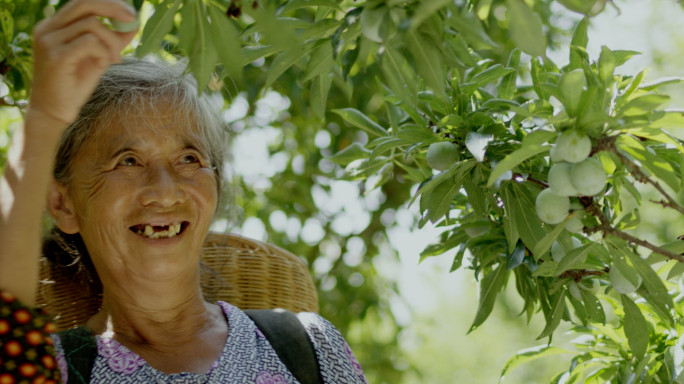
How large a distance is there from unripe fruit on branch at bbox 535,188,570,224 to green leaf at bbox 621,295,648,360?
Answer: 0.31m

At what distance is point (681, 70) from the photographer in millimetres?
6402

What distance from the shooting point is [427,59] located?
821 mm

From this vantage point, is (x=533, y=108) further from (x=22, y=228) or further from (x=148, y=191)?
(x=148, y=191)

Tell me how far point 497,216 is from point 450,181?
0.22 meters

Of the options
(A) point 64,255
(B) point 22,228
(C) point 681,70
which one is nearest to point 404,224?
(A) point 64,255

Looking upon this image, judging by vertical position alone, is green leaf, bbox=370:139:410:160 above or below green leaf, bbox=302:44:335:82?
below

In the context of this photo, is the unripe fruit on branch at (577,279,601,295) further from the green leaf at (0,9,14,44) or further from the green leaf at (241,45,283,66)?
the green leaf at (0,9,14,44)

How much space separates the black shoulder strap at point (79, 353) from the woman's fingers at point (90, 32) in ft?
2.60

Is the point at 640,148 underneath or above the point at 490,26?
underneath

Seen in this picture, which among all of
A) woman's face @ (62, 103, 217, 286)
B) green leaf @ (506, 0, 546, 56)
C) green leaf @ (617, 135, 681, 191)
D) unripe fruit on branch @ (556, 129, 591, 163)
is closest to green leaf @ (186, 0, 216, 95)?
green leaf @ (506, 0, 546, 56)

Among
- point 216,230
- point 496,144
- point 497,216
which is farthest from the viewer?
point 216,230

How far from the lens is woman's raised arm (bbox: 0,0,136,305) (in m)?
0.87

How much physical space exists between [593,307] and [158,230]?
3.24 feet

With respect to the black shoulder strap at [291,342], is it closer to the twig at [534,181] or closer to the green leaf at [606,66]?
the twig at [534,181]
